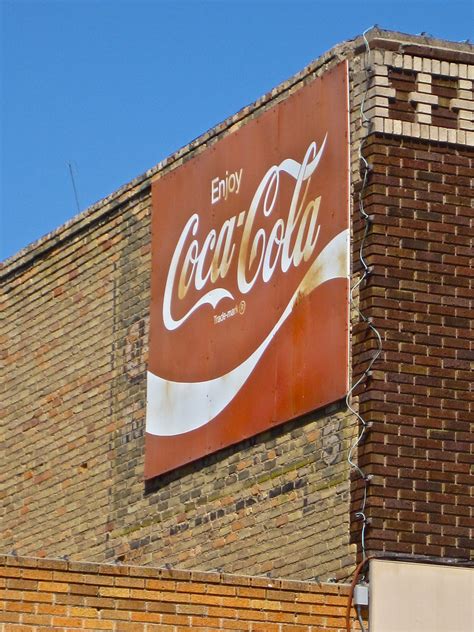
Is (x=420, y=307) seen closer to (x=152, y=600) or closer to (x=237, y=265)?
(x=237, y=265)

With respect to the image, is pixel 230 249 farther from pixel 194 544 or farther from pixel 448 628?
pixel 448 628

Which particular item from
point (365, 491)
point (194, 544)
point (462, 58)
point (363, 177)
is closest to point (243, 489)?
point (194, 544)

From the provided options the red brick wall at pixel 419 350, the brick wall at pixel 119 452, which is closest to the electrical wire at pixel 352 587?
the red brick wall at pixel 419 350

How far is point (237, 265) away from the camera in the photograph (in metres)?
23.5

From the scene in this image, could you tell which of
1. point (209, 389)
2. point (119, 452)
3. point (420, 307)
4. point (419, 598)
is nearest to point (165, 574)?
point (419, 598)

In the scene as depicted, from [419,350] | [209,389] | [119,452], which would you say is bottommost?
[419,350]

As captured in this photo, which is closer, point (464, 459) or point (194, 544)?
point (464, 459)

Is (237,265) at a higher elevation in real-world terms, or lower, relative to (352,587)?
higher

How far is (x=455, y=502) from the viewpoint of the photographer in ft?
66.9

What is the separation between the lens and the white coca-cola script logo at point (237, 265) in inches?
868

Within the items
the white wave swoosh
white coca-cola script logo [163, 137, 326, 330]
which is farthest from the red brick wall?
white coca-cola script logo [163, 137, 326, 330]

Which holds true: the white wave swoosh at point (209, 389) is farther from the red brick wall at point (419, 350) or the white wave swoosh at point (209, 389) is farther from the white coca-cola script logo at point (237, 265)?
the red brick wall at point (419, 350)

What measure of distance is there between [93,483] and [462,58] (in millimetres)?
8260

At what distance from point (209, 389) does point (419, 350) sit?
11.8 ft
